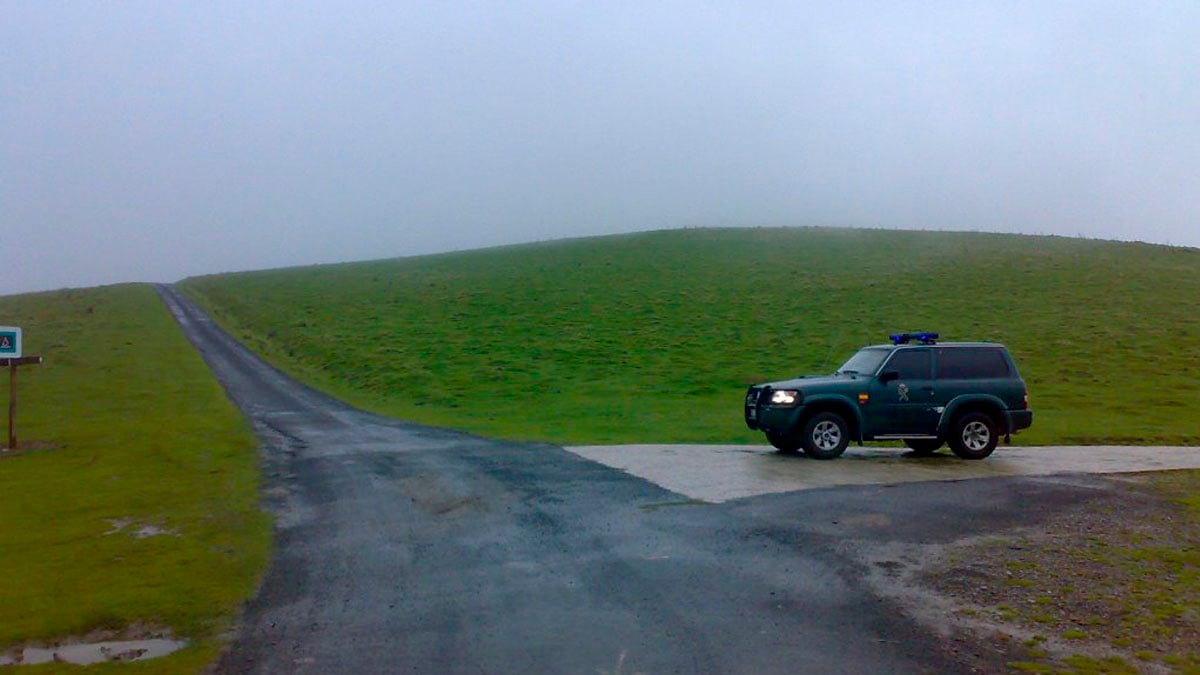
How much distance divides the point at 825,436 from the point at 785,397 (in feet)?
3.10

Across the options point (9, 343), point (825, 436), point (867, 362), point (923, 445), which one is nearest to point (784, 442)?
point (825, 436)

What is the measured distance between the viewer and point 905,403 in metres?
17.5

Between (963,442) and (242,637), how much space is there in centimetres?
1341

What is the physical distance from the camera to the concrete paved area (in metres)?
14.3

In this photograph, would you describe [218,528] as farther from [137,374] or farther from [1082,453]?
[137,374]

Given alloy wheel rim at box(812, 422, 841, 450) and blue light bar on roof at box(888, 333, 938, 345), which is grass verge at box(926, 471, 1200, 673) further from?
blue light bar on roof at box(888, 333, 938, 345)

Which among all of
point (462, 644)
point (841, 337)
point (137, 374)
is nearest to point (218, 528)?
point (462, 644)

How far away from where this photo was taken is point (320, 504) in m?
13.2

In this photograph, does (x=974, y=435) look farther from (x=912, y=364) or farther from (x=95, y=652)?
(x=95, y=652)

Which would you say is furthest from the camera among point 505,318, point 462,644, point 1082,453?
point 505,318

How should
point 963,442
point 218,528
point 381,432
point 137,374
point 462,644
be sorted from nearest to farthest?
1. point 462,644
2. point 218,528
3. point 963,442
4. point 381,432
5. point 137,374

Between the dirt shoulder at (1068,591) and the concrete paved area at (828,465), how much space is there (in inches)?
140

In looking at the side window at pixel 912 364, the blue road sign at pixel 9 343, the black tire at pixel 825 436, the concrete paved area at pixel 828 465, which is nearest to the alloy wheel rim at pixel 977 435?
the concrete paved area at pixel 828 465

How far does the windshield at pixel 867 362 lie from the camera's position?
58.8 ft
